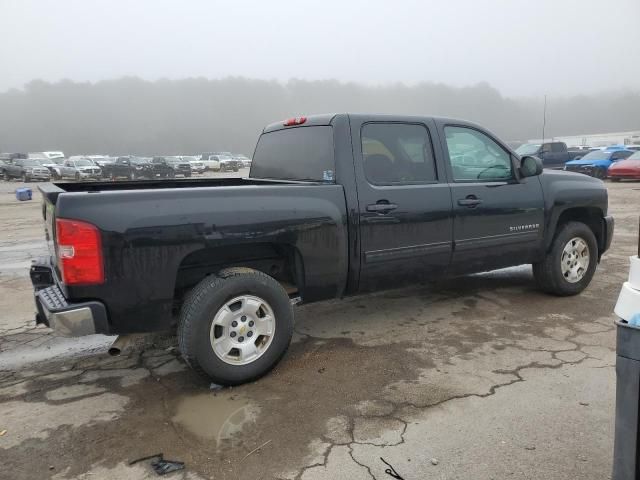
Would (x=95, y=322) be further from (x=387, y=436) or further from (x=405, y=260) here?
(x=405, y=260)

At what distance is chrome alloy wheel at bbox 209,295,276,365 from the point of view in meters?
3.21

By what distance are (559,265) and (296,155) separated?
2.97 metres

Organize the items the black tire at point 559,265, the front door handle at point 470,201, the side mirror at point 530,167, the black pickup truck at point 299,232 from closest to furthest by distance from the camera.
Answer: the black pickup truck at point 299,232, the front door handle at point 470,201, the side mirror at point 530,167, the black tire at point 559,265

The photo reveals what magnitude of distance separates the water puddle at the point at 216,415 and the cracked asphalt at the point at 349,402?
11mm

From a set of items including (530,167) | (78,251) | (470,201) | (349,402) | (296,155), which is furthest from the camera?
(530,167)

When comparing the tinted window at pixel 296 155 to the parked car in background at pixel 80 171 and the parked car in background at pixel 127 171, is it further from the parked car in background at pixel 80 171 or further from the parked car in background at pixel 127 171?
the parked car in background at pixel 80 171

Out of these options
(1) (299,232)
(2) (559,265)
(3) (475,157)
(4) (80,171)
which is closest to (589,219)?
(2) (559,265)

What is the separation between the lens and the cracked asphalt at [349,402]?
254 centimetres

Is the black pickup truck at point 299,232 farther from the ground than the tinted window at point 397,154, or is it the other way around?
the tinted window at point 397,154

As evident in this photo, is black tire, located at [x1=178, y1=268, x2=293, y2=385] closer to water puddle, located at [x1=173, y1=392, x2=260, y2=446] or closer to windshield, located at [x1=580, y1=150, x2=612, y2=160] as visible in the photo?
water puddle, located at [x1=173, y1=392, x2=260, y2=446]

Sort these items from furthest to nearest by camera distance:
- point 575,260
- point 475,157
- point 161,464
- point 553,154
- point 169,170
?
point 169,170 < point 553,154 < point 575,260 < point 475,157 < point 161,464

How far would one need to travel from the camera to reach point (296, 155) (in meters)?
4.24

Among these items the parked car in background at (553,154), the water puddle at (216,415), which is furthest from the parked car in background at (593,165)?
the water puddle at (216,415)

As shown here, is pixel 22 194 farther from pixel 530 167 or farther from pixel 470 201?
pixel 530 167
